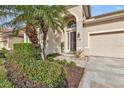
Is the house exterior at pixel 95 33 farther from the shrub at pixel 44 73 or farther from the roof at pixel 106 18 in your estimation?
the shrub at pixel 44 73

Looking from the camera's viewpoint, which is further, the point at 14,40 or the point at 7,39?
the point at 7,39

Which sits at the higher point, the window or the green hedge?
the window

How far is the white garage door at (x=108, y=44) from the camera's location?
1407cm

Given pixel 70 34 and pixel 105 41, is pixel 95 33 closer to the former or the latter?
pixel 105 41

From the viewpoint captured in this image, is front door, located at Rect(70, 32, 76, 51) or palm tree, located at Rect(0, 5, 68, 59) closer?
palm tree, located at Rect(0, 5, 68, 59)

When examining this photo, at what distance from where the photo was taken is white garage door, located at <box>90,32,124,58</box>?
14.1 meters

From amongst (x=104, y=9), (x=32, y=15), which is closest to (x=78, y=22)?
(x=104, y=9)

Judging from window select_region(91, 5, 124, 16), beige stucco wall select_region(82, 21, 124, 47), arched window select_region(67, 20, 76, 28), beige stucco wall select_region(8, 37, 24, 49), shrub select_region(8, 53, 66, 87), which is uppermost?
window select_region(91, 5, 124, 16)

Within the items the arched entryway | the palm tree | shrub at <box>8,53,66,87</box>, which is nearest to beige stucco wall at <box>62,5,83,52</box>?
the arched entryway

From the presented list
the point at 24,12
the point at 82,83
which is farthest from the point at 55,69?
the point at 24,12

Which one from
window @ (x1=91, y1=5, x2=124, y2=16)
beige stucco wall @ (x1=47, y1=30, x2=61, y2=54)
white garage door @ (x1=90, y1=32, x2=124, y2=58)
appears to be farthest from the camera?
beige stucco wall @ (x1=47, y1=30, x2=61, y2=54)

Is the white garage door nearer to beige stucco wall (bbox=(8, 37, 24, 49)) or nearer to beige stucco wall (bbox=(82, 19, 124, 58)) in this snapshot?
beige stucco wall (bbox=(82, 19, 124, 58))

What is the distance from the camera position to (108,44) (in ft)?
48.6

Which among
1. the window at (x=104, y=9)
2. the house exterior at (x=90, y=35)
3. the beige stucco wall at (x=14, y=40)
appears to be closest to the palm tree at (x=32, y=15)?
the house exterior at (x=90, y=35)
